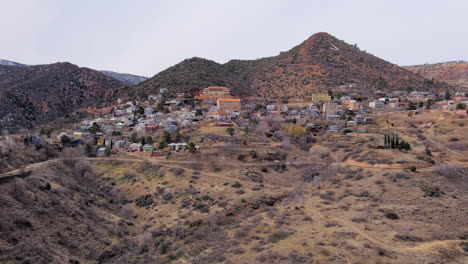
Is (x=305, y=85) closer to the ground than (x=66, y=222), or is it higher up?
higher up

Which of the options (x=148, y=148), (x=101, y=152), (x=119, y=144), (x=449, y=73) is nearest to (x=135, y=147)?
(x=148, y=148)

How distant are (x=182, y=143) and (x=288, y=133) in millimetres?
17405

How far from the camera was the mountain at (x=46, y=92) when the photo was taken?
3164 inches

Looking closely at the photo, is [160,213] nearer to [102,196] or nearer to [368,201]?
[102,196]

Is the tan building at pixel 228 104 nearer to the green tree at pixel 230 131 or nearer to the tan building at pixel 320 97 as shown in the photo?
the tan building at pixel 320 97

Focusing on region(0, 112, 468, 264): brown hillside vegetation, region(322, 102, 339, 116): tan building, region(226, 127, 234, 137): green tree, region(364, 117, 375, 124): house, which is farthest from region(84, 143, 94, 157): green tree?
region(364, 117, 375, 124): house

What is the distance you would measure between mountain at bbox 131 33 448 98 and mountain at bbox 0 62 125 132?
53.0 ft

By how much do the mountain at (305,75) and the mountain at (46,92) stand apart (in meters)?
16.2

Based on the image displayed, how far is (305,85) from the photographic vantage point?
8844 cm

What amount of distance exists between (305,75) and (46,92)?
70704 mm

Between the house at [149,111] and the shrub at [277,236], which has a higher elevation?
the house at [149,111]

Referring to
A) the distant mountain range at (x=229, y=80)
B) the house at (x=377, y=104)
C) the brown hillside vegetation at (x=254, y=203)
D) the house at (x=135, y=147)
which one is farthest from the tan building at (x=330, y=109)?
the house at (x=135, y=147)

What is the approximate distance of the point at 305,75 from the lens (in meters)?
93.1

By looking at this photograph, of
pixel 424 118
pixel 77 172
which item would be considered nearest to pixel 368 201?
pixel 424 118
